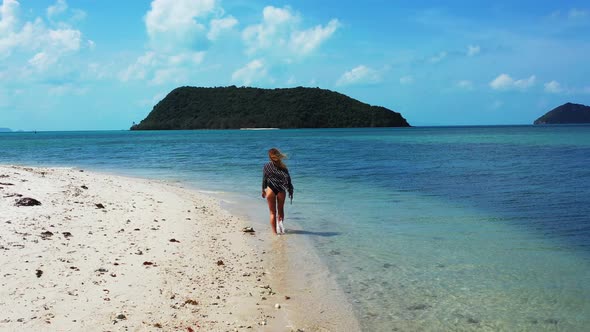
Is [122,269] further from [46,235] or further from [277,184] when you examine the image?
[277,184]

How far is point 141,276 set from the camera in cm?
693

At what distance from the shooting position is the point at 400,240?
10047mm

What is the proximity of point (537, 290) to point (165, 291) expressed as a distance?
544 cm

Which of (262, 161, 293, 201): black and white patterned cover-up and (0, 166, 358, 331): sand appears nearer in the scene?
(0, 166, 358, 331): sand

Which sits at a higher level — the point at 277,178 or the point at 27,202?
the point at 277,178

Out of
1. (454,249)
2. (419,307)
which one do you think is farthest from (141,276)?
(454,249)

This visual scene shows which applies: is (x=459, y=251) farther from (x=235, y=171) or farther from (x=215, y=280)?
(x=235, y=171)

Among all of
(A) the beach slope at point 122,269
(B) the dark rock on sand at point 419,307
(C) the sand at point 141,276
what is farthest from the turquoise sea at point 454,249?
(A) the beach slope at point 122,269

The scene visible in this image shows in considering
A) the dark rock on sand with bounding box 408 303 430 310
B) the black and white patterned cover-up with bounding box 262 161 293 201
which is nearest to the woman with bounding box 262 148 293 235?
the black and white patterned cover-up with bounding box 262 161 293 201

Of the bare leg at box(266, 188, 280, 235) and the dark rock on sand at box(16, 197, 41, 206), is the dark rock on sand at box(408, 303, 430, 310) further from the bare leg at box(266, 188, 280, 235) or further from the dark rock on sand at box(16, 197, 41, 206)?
the dark rock on sand at box(16, 197, 41, 206)

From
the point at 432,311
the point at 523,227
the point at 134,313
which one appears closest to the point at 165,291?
the point at 134,313

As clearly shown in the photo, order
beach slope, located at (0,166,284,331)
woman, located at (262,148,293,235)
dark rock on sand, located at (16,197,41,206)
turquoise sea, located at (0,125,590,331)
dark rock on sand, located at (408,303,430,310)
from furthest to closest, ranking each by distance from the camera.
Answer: woman, located at (262,148,293,235) < dark rock on sand, located at (16,197,41,206) < dark rock on sand, located at (408,303,430,310) < turquoise sea, located at (0,125,590,331) < beach slope, located at (0,166,284,331)

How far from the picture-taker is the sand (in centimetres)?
551

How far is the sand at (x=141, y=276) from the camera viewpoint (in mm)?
5512
